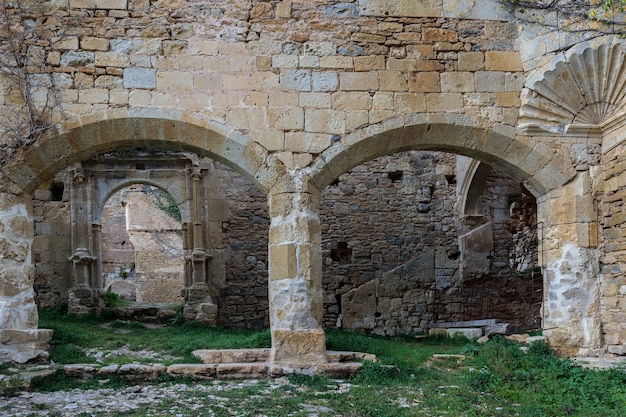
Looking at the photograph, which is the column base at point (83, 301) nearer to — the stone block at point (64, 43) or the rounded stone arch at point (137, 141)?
the rounded stone arch at point (137, 141)

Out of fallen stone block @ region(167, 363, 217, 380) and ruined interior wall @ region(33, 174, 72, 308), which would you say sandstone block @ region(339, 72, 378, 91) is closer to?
fallen stone block @ region(167, 363, 217, 380)

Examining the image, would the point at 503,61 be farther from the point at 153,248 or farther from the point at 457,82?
the point at 153,248

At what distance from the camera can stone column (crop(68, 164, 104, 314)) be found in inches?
384

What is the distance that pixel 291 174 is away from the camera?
569 cm

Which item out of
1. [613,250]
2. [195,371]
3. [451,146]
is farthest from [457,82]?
[195,371]

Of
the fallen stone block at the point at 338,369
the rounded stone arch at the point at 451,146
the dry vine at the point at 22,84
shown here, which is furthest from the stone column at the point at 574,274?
the dry vine at the point at 22,84

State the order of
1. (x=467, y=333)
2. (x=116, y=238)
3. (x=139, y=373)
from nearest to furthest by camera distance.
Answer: (x=139, y=373)
(x=467, y=333)
(x=116, y=238)

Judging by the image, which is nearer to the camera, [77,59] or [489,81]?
[77,59]

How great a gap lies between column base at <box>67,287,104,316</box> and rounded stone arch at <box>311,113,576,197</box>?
580 cm

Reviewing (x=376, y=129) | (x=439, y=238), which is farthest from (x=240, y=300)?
(x=376, y=129)

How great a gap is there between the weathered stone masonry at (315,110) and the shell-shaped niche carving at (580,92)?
1cm

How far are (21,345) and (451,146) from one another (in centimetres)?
472

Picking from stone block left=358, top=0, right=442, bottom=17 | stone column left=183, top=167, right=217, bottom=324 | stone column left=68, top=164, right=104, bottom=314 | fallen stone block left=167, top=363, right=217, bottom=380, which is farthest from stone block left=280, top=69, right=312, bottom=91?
stone column left=68, top=164, right=104, bottom=314

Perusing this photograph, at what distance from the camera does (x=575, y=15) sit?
5852 mm
